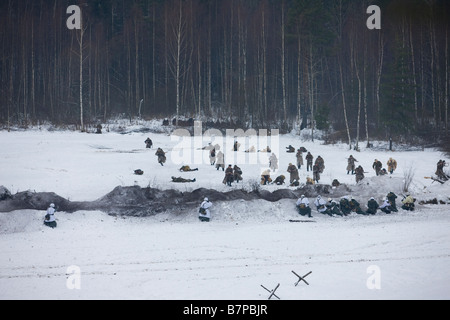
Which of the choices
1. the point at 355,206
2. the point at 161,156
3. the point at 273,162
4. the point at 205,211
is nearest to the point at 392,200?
the point at 355,206

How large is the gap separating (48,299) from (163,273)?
299 centimetres

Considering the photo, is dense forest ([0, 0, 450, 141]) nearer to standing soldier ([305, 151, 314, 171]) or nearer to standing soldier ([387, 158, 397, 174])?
standing soldier ([387, 158, 397, 174])

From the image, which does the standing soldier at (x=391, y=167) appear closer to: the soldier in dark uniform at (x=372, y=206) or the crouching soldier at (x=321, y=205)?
the soldier in dark uniform at (x=372, y=206)

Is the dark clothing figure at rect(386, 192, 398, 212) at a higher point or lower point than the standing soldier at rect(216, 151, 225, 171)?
lower

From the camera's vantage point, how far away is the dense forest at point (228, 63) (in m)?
36.3

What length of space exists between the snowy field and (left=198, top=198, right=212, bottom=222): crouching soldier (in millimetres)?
339

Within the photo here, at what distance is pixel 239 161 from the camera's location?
26.1 meters

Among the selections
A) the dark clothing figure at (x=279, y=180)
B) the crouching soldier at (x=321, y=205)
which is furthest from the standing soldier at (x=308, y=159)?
the crouching soldier at (x=321, y=205)

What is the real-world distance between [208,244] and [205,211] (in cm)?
308

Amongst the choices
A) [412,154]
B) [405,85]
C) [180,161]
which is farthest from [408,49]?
[180,161]

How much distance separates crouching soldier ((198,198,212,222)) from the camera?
17.1 m

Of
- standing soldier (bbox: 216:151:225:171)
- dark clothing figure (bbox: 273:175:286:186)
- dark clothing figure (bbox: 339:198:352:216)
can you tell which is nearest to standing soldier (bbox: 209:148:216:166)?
standing soldier (bbox: 216:151:225:171)

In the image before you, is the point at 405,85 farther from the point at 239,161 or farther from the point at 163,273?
the point at 163,273

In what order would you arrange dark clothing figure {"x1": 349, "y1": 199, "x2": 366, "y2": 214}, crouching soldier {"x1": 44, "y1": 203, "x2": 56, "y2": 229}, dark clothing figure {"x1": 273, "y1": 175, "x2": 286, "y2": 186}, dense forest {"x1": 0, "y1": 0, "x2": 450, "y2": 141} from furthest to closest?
1. dense forest {"x1": 0, "y1": 0, "x2": 450, "y2": 141}
2. dark clothing figure {"x1": 273, "y1": 175, "x2": 286, "y2": 186}
3. dark clothing figure {"x1": 349, "y1": 199, "x2": 366, "y2": 214}
4. crouching soldier {"x1": 44, "y1": 203, "x2": 56, "y2": 229}
